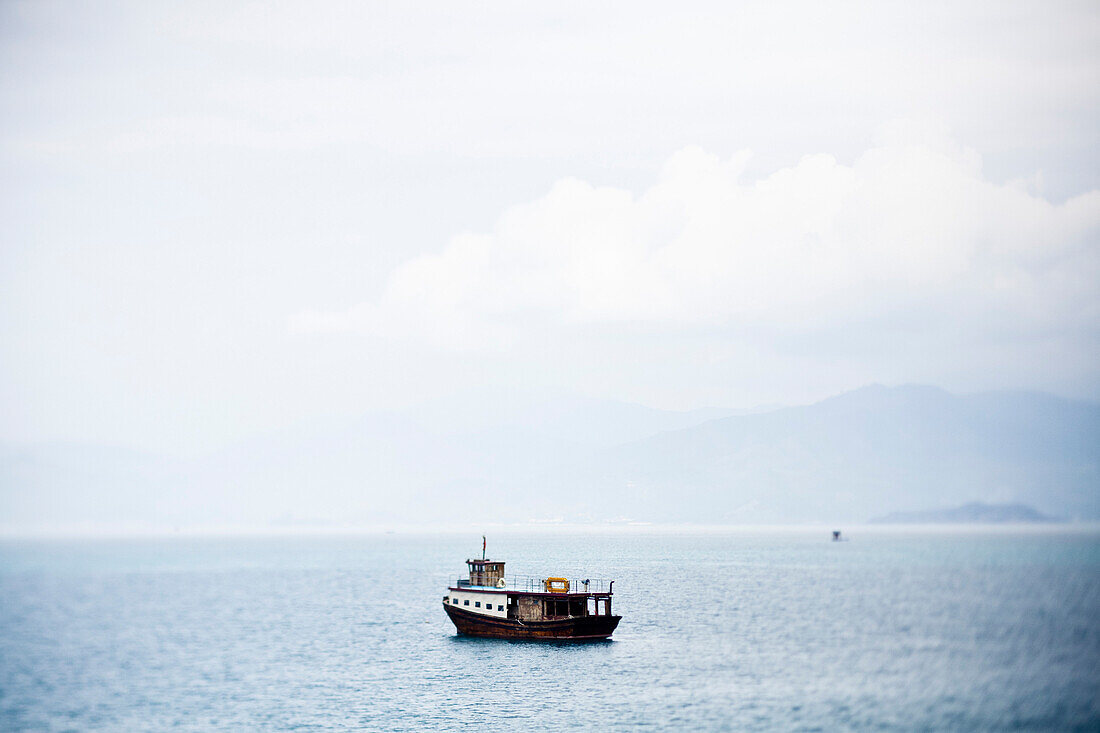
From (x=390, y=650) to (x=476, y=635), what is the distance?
9.65 metres

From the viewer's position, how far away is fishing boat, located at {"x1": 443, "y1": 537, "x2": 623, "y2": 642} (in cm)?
9862

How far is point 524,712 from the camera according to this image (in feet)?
238

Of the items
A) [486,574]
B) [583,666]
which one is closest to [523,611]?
[486,574]

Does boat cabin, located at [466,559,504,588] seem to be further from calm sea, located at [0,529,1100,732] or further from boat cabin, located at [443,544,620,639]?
calm sea, located at [0,529,1100,732]

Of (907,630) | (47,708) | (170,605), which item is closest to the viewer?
(47,708)

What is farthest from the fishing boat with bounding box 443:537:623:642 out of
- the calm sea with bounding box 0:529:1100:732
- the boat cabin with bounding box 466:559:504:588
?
the calm sea with bounding box 0:529:1100:732

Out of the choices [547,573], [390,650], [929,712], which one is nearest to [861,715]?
[929,712]

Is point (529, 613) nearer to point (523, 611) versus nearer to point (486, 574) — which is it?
point (523, 611)

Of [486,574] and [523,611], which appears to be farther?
[486,574]

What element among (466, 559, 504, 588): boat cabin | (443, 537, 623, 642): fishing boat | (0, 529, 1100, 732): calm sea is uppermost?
(466, 559, 504, 588): boat cabin

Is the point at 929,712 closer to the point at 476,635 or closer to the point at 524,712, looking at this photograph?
the point at 524,712

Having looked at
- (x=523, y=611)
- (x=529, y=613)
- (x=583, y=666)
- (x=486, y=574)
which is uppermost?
(x=486, y=574)

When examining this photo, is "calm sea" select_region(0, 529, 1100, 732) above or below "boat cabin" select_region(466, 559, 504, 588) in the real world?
below

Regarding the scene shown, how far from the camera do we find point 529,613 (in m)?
99.2
